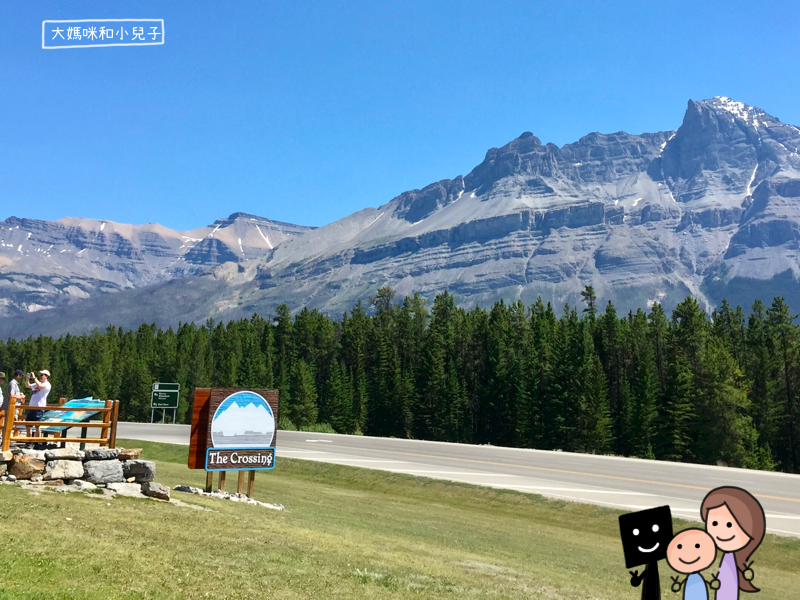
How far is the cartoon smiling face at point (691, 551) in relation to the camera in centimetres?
471

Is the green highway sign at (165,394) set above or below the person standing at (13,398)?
below

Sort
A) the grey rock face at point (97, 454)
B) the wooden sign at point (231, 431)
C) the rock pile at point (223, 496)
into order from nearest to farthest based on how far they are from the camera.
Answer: the grey rock face at point (97, 454) → the rock pile at point (223, 496) → the wooden sign at point (231, 431)

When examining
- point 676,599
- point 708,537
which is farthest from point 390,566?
point 708,537

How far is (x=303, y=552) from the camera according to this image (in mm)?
11906

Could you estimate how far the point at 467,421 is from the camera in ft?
300

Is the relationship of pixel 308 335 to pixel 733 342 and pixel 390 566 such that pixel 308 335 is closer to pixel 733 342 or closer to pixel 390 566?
pixel 733 342

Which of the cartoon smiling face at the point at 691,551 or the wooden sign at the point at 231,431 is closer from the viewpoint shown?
the cartoon smiling face at the point at 691,551

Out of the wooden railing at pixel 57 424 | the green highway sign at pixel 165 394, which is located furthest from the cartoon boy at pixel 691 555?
the green highway sign at pixel 165 394

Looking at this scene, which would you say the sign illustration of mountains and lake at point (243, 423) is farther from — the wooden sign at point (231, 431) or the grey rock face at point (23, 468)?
the grey rock face at point (23, 468)

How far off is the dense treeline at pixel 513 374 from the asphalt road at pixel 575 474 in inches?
1221

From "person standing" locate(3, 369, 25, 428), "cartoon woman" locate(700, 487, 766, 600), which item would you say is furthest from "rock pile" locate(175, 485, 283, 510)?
"cartoon woman" locate(700, 487, 766, 600)

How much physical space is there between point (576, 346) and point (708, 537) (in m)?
75.1

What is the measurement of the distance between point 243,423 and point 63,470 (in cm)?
531

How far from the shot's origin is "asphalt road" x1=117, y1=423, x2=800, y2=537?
2473cm
